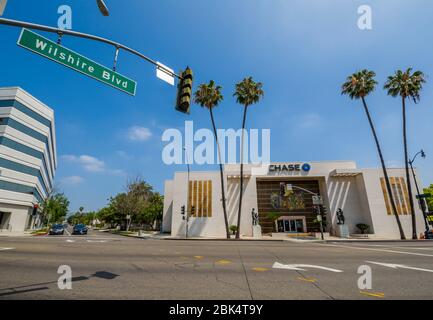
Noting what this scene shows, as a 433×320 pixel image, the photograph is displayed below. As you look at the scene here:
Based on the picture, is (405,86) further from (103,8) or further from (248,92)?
(103,8)

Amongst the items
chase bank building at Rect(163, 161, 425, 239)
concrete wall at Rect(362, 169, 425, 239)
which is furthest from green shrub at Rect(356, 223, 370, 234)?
concrete wall at Rect(362, 169, 425, 239)

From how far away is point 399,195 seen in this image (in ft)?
95.4

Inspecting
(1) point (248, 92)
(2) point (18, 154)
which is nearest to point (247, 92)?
(1) point (248, 92)

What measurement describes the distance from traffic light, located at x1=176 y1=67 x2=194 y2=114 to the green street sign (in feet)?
5.05

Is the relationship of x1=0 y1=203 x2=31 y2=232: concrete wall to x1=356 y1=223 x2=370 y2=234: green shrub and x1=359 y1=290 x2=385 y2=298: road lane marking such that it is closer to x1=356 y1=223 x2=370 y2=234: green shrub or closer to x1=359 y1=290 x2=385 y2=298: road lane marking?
x1=359 y1=290 x2=385 y2=298: road lane marking

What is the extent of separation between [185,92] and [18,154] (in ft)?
140

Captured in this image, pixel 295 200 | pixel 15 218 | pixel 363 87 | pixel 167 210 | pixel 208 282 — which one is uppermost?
pixel 363 87

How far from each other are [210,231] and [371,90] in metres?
30.5

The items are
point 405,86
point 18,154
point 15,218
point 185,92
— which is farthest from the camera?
point 18,154

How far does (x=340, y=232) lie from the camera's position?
28.2 metres

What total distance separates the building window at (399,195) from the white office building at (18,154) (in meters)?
58.4
